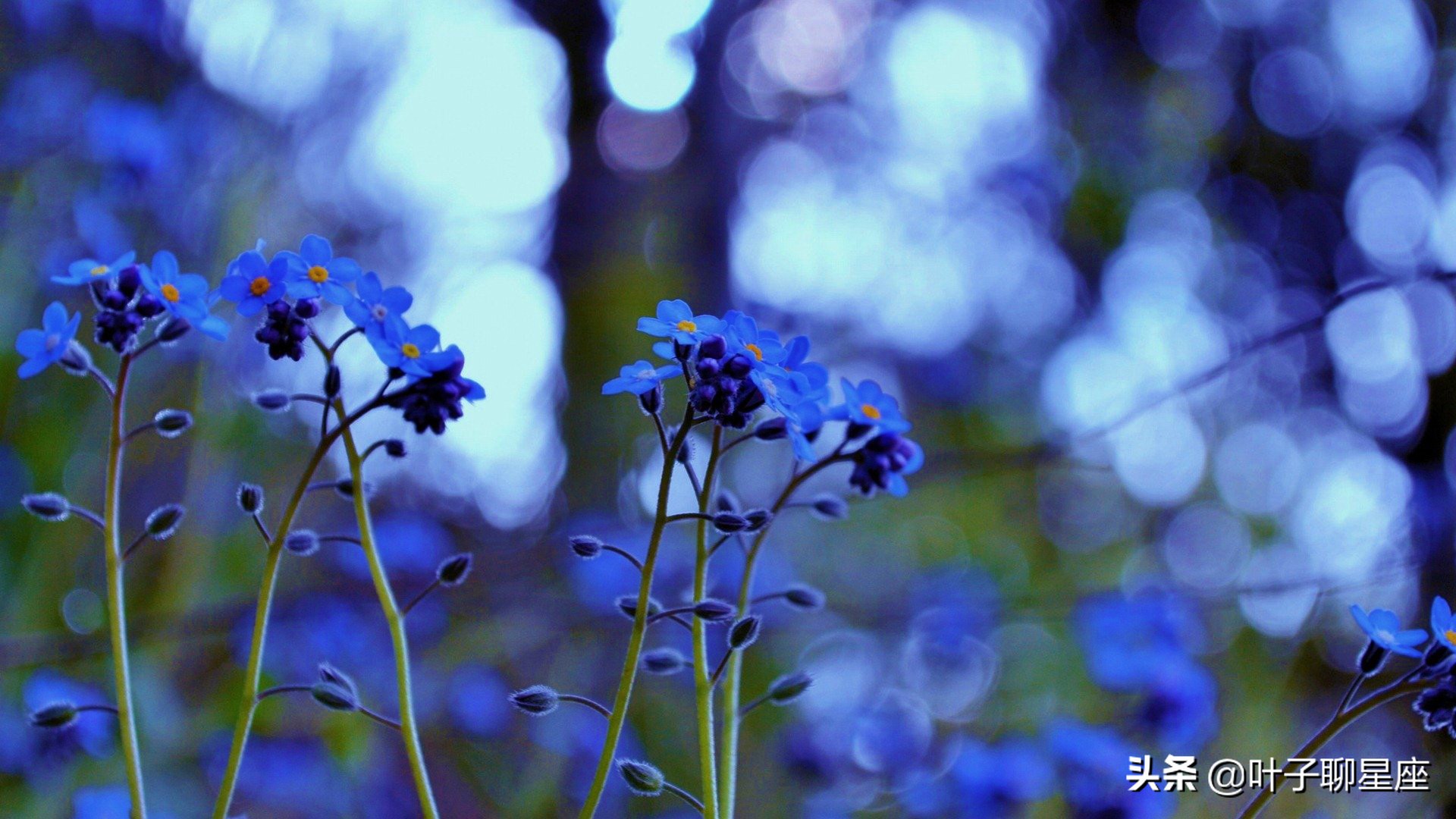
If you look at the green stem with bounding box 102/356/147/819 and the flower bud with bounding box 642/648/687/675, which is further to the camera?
the flower bud with bounding box 642/648/687/675

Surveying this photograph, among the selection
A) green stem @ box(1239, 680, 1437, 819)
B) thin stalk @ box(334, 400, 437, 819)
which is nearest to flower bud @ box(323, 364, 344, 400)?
thin stalk @ box(334, 400, 437, 819)

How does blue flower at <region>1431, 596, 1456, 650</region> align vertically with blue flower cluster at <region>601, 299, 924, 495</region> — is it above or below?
below

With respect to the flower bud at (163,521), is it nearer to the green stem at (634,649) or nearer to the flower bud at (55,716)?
the flower bud at (55,716)

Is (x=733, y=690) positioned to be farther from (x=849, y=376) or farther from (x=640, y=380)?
(x=849, y=376)

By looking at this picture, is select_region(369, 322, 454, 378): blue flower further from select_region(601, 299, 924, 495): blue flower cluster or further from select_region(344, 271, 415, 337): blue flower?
select_region(601, 299, 924, 495): blue flower cluster

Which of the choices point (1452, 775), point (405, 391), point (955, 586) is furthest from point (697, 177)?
point (405, 391)

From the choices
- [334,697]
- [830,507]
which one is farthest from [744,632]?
[334,697]

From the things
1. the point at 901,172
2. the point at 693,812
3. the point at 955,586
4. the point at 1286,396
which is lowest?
the point at 693,812

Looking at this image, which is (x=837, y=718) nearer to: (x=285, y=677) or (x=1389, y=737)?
(x=285, y=677)
